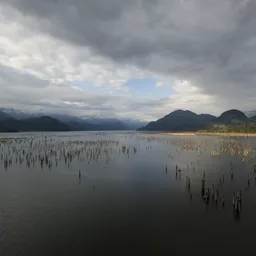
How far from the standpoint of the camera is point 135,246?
46.8ft

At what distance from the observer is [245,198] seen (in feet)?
76.6


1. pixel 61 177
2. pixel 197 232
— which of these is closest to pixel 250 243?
pixel 197 232

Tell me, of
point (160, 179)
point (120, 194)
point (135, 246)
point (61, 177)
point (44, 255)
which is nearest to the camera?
point (44, 255)

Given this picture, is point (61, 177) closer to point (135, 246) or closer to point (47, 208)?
point (47, 208)

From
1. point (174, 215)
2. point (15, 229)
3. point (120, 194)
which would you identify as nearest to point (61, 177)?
point (120, 194)

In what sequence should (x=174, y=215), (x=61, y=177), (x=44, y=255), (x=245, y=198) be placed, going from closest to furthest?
(x=44, y=255), (x=174, y=215), (x=245, y=198), (x=61, y=177)

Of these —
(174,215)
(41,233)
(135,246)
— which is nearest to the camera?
(135,246)

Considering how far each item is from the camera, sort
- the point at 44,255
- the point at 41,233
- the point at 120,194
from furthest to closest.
A: the point at 120,194
the point at 41,233
the point at 44,255

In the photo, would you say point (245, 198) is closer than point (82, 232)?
No

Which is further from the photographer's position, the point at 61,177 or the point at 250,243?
the point at 61,177

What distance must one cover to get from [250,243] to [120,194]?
1436 centimetres

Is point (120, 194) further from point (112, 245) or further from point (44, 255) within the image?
point (44, 255)

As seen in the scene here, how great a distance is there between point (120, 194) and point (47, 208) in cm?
841

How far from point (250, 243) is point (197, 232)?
138 inches
